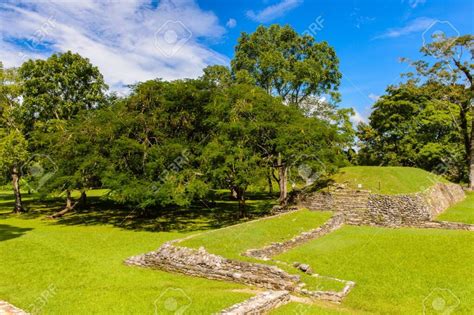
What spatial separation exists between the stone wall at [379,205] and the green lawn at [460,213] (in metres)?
0.51

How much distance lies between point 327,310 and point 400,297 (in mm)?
2917

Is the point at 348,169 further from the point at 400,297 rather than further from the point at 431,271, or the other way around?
the point at 400,297

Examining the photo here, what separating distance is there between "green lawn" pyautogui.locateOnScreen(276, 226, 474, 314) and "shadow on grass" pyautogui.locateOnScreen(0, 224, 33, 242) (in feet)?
66.2

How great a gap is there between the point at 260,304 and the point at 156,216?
23.5 meters

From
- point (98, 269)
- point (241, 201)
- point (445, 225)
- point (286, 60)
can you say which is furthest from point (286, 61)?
point (98, 269)

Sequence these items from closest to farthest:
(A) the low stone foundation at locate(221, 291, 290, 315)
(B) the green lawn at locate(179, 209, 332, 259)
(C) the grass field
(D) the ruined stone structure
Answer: (A) the low stone foundation at locate(221, 291, 290, 315)
(C) the grass field
(D) the ruined stone structure
(B) the green lawn at locate(179, 209, 332, 259)

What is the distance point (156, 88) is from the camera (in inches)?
1096

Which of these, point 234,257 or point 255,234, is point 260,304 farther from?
point 255,234

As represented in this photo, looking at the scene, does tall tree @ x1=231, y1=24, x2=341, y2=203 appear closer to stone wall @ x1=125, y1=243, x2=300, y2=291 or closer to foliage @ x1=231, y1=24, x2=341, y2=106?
foliage @ x1=231, y1=24, x2=341, y2=106

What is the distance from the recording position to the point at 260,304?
34.3 feet

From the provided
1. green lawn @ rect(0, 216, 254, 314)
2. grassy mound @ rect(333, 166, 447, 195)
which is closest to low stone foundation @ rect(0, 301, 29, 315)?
green lawn @ rect(0, 216, 254, 314)

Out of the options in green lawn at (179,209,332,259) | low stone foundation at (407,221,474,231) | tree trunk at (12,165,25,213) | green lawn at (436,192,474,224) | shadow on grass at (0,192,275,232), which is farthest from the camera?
tree trunk at (12,165,25,213)

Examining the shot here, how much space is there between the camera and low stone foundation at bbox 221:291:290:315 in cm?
994

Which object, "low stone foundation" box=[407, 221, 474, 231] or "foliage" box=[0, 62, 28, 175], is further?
"foliage" box=[0, 62, 28, 175]
